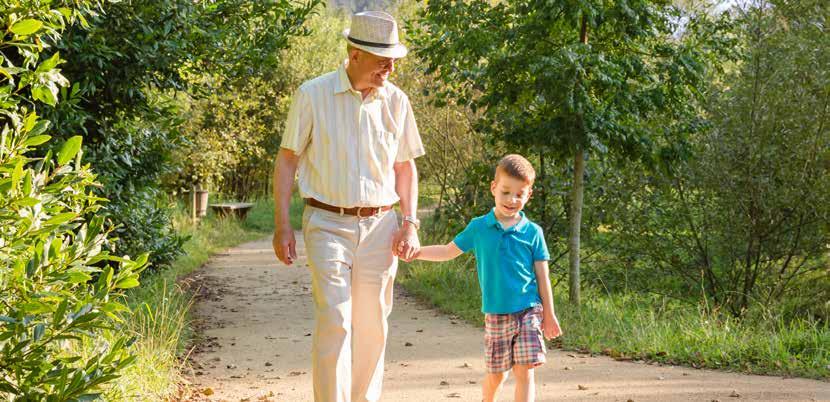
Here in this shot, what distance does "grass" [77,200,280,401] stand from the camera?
538 centimetres

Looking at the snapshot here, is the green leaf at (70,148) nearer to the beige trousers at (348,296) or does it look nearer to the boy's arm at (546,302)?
the beige trousers at (348,296)

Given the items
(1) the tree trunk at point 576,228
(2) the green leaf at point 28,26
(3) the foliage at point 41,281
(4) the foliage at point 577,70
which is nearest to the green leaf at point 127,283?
(3) the foliage at point 41,281

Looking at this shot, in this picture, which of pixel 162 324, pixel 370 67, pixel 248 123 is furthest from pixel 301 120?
pixel 248 123

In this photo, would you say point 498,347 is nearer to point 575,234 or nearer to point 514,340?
point 514,340

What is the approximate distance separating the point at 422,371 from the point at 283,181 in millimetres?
2791

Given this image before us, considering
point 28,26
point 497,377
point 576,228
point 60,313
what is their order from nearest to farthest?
1. point 60,313
2. point 28,26
3. point 497,377
4. point 576,228

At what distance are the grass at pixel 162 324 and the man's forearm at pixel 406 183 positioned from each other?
142cm

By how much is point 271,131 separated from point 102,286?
71.3 ft

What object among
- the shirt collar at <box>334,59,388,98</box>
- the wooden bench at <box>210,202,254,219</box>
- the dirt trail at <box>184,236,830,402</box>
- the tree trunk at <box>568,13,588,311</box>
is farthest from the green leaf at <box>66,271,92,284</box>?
the wooden bench at <box>210,202,254,219</box>

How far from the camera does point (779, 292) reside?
34.2 ft

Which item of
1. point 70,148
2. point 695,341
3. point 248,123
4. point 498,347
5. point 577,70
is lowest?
point 695,341

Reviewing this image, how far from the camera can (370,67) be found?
430 centimetres

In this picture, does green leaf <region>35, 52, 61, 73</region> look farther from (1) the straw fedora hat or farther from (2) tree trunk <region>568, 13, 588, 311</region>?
(2) tree trunk <region>568, 13, 588, 311</region>

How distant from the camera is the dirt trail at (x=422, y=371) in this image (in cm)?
596
